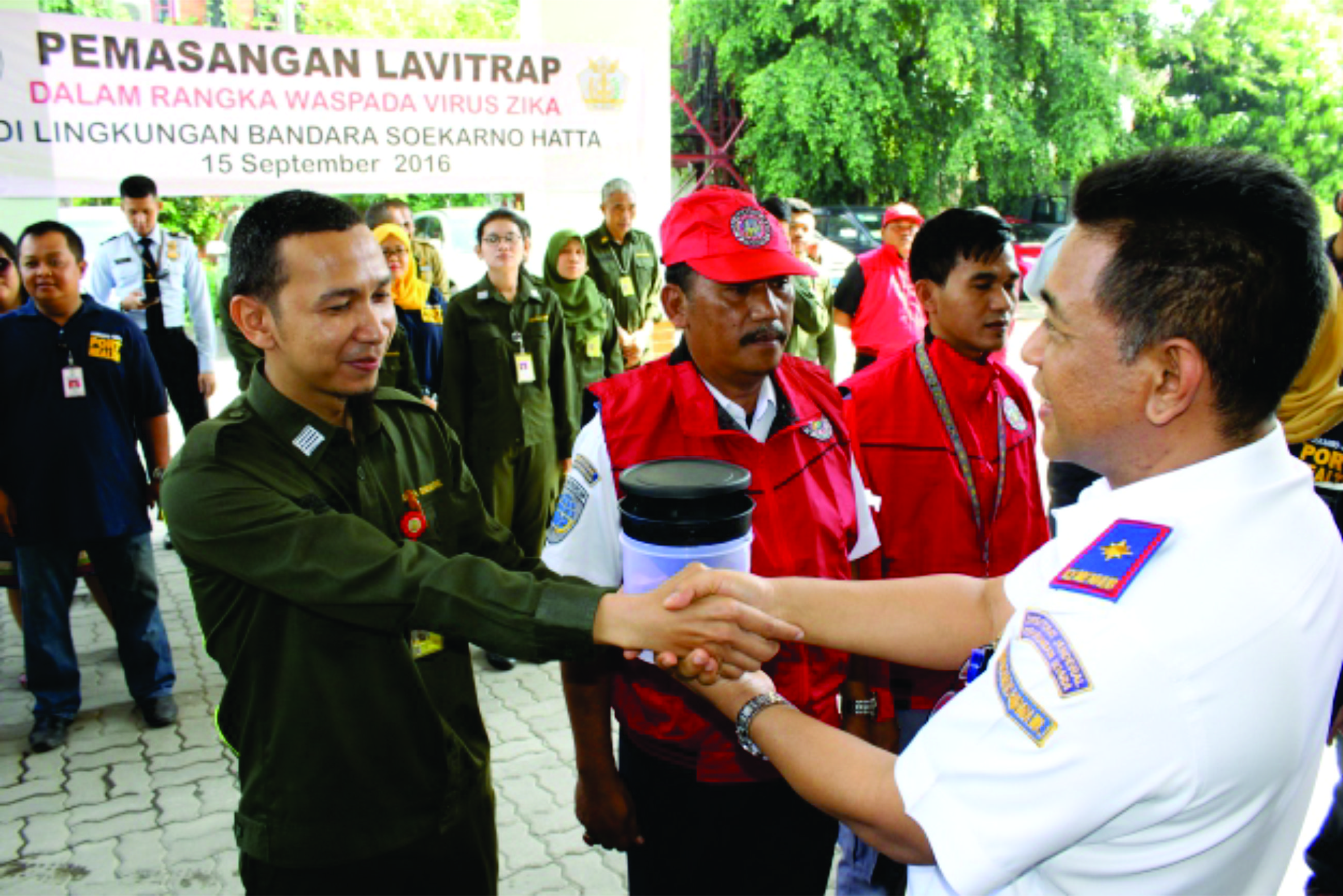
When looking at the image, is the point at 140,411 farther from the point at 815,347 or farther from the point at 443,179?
the point at 815,347

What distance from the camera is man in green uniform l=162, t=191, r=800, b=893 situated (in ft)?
6.20

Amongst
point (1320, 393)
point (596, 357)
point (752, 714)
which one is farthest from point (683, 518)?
point (596, 357)

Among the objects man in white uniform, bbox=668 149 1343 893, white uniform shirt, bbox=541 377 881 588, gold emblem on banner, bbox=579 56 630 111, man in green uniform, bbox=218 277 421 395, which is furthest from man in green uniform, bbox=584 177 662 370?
man in white uniform, bbox=668 149 1343 893

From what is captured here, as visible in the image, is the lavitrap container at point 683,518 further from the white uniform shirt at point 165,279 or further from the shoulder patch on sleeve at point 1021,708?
the white uniform shirt at point 165,279

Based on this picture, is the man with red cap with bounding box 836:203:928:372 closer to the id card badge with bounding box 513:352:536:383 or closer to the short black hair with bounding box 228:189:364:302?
the id card badge with bounding box 513:352:536:383

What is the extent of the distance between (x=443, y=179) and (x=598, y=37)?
1846mm

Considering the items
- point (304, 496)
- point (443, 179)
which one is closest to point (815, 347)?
point (443, 179)

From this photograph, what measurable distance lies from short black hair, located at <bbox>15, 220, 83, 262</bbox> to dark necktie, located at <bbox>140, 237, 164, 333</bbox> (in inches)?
71.9

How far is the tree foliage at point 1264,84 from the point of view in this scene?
24.0m

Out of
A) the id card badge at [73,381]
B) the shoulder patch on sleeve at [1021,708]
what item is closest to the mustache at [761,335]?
the shoulder patch on sleeve at [1021,708]

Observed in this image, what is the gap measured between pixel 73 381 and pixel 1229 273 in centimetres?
466

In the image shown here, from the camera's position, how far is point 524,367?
5684mm

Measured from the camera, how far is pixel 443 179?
308 inches

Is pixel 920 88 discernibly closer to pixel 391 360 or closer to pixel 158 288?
pixel 158 288
